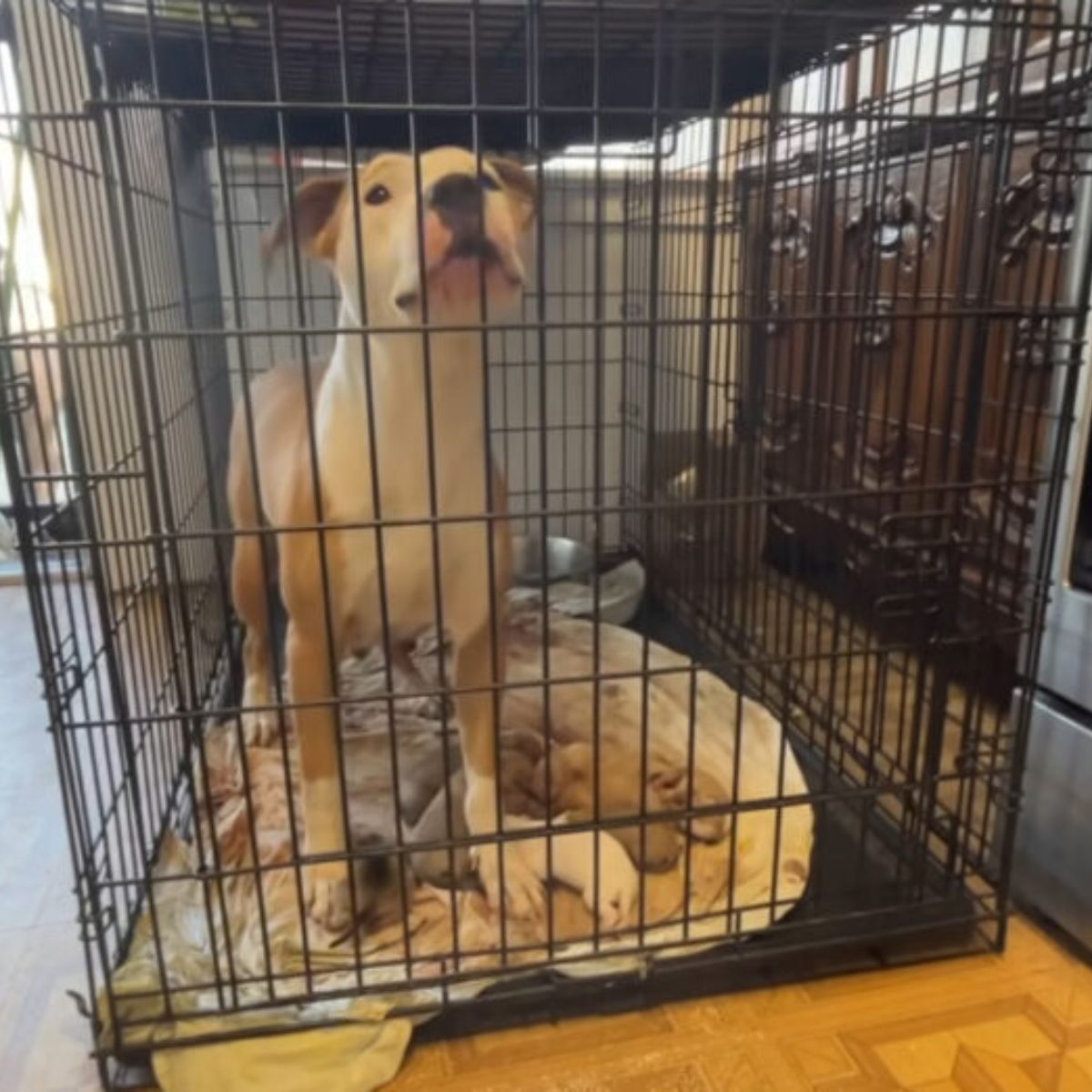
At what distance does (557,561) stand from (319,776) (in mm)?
1218

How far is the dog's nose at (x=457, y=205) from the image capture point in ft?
3.07

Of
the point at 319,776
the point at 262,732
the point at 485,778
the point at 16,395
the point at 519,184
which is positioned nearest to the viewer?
the point at 16,395

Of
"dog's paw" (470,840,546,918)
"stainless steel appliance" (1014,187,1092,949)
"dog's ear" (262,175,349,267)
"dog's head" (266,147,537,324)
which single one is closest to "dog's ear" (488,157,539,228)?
"dog's head" (266,147,537,324)

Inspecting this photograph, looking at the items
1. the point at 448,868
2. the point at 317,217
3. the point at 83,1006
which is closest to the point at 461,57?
the point at 317,217

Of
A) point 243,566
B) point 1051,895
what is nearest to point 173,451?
point 243,566

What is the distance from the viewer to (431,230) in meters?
0.94

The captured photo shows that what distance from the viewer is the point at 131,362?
33.5 inches

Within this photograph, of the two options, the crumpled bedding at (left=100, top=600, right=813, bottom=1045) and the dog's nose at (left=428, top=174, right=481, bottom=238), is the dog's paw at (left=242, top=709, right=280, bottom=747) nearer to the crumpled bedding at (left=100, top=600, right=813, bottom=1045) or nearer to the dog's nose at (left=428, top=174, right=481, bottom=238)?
the crumpled bedding at (left=100, top=600, right=813, bottom=1045)

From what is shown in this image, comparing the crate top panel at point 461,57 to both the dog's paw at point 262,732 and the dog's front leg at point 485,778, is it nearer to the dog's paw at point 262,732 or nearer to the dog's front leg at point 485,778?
the dog's front leg at point 485,778

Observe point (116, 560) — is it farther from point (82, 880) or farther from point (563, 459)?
point (563, 459)

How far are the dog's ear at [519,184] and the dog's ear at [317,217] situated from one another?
0.56ft

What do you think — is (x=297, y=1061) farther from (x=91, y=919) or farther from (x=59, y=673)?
(x=59, y=673)

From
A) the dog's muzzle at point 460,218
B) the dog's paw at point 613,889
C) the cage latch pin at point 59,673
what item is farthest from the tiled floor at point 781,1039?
the dog's muzzle at point 460,218

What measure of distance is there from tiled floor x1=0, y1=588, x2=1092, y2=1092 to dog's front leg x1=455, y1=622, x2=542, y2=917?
0.52ft
